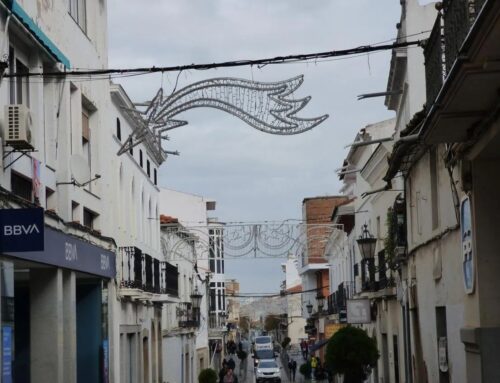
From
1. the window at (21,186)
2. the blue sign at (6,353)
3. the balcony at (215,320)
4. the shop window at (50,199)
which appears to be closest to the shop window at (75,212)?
the shop window at (50,199)

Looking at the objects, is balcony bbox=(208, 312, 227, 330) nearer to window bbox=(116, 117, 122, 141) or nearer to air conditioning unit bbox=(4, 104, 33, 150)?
window bbox=(116, 117, 122, 141)

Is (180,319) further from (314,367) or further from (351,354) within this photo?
(351,354)

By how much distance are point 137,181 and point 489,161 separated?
1977cm

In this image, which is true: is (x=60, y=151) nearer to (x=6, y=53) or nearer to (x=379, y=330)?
(x=6, y=53)

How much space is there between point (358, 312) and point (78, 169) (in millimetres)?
9982

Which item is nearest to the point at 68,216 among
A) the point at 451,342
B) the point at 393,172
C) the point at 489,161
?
the point at 393,172

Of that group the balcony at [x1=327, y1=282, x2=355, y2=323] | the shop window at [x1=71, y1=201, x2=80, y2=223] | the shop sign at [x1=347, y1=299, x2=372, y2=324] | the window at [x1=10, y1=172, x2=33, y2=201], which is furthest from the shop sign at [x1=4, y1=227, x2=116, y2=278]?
the balcony at [x1=327, y1=282, x2=355, y2=323]

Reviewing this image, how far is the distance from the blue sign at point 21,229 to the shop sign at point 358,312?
Answer: 1395 cm

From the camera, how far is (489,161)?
38.1 feet

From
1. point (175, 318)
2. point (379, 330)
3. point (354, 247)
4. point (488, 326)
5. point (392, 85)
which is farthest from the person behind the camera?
point (175, 318)

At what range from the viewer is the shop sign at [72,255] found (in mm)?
16328

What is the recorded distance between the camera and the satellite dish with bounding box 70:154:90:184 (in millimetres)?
18984

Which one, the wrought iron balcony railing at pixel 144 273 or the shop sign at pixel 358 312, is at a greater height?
the wrought iron balcony railing at pixel 144 273

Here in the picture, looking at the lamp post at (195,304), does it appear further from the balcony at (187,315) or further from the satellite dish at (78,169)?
the satellite dish at (78,169)
